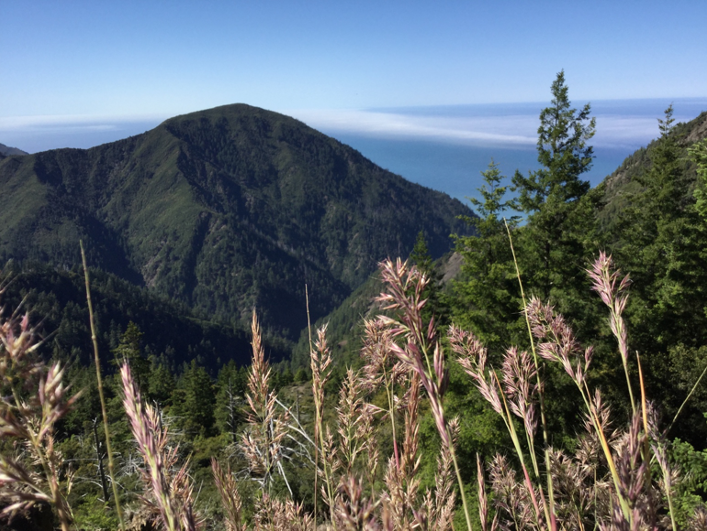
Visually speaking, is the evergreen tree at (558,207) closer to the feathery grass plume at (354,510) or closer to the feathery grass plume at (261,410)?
the feathery grass plume at (261,410)

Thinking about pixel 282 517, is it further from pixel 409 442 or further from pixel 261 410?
pixel 409 442

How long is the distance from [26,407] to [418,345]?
0.95 metres

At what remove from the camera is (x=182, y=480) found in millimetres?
1519

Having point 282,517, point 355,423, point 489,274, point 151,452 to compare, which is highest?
point 151,452

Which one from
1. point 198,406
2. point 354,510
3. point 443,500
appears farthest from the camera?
point 198,406

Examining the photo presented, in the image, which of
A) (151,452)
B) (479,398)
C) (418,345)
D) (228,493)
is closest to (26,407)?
(151,452)

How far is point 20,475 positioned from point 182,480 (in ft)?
2.38

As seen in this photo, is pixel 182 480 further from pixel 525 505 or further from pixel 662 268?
pixel 662 268

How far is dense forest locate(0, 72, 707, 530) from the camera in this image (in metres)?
1.07

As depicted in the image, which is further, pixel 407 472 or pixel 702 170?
pixel 702 170

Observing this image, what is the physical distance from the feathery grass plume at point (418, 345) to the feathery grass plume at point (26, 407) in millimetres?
798

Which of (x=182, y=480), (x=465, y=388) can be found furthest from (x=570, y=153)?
(x=182, y=480)

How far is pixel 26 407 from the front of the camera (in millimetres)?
1007

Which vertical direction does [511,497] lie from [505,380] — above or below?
below
